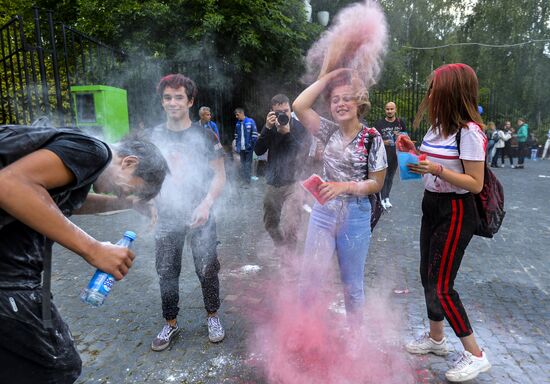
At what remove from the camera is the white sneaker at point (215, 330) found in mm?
3168

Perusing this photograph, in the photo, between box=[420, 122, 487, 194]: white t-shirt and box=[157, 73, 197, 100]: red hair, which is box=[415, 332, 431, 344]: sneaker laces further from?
box=[157, 73, 197, 100]: red hair

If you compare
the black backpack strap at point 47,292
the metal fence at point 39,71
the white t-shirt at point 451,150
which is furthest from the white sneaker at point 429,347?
the metal fence at point 39,71

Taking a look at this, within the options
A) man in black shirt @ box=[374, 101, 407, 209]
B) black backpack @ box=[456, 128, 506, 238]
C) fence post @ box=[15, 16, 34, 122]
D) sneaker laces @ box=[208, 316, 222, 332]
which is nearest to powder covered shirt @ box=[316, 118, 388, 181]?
black backpack @ box=[456, 128, 506, 238]

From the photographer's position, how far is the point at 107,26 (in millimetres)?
11109

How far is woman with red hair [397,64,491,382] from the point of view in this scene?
2.43 m

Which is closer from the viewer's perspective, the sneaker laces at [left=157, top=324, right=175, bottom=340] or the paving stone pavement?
the paving stone pavement

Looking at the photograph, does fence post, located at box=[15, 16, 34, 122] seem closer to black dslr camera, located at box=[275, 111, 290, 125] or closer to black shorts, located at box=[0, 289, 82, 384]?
black dslr camera, located at box=[275, 111, 290, 125]

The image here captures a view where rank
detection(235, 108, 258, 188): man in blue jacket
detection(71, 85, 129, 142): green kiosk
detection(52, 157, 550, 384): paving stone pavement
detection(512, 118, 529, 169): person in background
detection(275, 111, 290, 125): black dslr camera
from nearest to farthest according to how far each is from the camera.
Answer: detection(52, 157, 550, 384): paving stone pavement, detection(275, 111, 290, 125): black dslr camera, detection(71, 85, 129, 142): green kiosk, detection(235, 108, 258, 188): man in blue jacket, detection(512, 118, 529, 169): person in background

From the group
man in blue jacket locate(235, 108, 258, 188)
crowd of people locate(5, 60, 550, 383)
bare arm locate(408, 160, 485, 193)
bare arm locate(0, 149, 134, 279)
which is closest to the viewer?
bare arm locate(0, 149, 134, 279)

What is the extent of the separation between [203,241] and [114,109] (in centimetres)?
563

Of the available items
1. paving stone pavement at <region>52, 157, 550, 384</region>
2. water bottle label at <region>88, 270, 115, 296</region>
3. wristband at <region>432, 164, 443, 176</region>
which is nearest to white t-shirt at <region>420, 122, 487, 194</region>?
wristband at <region>432, 164, 443, 176</region>

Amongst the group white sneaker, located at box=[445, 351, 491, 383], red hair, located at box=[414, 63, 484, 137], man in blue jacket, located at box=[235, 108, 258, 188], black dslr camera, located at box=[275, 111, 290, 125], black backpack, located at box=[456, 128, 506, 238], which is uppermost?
red hair, located at box=[414, 63, 484, 137]

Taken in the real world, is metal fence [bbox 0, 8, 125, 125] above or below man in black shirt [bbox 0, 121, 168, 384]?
above

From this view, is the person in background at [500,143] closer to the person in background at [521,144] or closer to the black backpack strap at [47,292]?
the person in background at [521,144]
